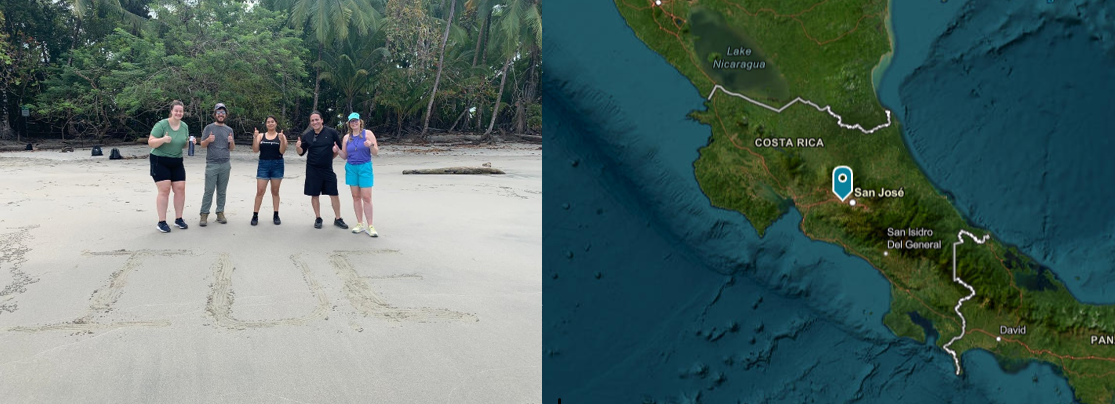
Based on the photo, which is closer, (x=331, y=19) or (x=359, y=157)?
(x=359, y=157)

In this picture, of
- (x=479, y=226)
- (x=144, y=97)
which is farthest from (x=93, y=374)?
(x=144, y=97)

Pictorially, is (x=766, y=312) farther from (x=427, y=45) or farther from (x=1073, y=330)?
(x=427, y=45)

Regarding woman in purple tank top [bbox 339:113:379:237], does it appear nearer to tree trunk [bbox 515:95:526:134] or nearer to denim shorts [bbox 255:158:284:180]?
denim shorts [bbox 255:158:284:180]

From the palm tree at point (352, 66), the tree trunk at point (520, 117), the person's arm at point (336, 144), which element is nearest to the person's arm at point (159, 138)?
the person's arm at point (336, 144)

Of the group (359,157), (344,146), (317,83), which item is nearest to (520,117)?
(317,83)

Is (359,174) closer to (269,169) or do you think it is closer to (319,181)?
Answer: (319,181)

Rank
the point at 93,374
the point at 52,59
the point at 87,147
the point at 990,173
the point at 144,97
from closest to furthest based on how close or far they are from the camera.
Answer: the point at 990,173 < the point at 93,374 < the point at 144,97 < the point at 87,147 < the point at 52,59

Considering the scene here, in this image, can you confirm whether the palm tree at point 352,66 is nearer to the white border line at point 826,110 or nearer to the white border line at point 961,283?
the white border line at point 826,110
